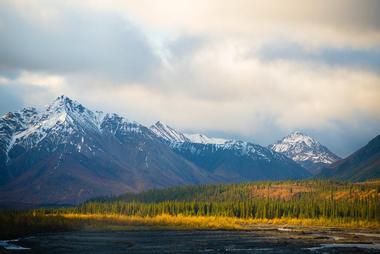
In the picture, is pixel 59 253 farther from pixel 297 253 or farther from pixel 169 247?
pixel 297 253

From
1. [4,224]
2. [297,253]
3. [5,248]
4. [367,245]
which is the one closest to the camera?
[297,253]

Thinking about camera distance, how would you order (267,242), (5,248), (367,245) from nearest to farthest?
1. (5,248)
2. (367,245)
3. (267,242)

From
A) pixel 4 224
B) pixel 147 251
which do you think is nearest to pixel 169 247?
pixel 147 251

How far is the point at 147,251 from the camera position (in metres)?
132

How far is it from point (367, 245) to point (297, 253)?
30.1m

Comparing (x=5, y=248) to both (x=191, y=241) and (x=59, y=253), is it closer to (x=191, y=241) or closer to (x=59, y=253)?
(x=59, y=253)

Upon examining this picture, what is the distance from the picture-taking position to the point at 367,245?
14675cm

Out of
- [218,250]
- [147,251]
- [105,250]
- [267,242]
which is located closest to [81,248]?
[105,250]

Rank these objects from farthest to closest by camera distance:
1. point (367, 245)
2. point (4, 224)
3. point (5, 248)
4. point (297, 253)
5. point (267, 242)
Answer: point (4, 224) < point (267, 242) < point (367, 245) < point (5, 248) < point (297, 253)

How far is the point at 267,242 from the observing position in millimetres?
156375

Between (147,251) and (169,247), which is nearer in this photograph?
(147,251)

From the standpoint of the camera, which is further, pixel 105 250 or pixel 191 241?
pixel 191 241

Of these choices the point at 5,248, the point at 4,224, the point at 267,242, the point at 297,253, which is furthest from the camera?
the point at 4,224

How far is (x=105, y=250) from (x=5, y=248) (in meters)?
23.5
